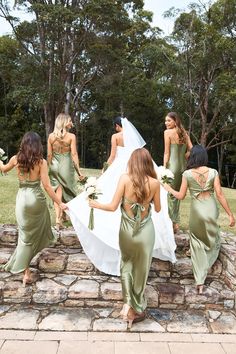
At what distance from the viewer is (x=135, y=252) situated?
3938 mm

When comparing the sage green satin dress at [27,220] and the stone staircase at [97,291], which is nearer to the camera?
the stone staircase at [97,291]

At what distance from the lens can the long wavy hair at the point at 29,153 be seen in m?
4.27

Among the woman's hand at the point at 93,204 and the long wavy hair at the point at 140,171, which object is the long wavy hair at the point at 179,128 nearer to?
the long wavy hair at the point at 140,171

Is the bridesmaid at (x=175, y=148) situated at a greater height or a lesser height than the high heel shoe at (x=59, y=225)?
greater

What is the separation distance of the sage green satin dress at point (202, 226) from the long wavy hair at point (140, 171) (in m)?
0.91

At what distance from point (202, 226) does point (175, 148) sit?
1583mm

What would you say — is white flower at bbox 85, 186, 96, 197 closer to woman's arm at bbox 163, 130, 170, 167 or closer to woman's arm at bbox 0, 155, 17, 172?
woman's arm at bbox 0, 155, 17, 172

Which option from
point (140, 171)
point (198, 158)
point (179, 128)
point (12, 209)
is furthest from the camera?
point (12, 209)

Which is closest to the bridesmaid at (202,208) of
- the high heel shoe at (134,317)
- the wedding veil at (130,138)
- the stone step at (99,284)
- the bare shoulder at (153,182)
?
the stone step at (99,284)

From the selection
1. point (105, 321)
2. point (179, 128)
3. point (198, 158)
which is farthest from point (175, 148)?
point (105, 321)

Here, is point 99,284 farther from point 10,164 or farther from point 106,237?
point 10,164

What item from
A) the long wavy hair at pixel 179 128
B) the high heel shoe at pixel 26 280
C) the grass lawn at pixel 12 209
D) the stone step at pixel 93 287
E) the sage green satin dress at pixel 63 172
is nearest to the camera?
the stone step at pixel 93 287

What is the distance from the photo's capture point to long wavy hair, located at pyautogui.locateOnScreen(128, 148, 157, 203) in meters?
3.73

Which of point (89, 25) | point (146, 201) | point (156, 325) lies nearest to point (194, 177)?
point (146, 201)
